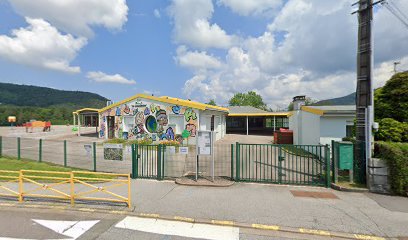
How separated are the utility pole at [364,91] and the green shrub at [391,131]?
1385 millimetres

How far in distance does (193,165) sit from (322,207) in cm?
606

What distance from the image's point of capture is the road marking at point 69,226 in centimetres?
471

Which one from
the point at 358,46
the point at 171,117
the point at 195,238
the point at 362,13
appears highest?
the point at 362,13

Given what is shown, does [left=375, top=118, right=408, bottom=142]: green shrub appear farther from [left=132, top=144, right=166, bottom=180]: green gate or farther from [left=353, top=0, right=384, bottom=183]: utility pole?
[left=132, top=144, right=166, bottom=180]: green gate

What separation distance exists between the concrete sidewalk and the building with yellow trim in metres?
11.0

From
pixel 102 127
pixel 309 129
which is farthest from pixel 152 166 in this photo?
pixel 102 127

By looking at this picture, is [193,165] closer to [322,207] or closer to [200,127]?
[322,207]

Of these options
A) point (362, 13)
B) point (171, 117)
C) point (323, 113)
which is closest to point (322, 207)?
point (362, 13)

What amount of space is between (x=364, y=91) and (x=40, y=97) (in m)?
207

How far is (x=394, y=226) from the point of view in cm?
497

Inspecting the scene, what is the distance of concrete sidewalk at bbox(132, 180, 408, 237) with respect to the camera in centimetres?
507

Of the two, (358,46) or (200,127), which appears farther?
(200,127)

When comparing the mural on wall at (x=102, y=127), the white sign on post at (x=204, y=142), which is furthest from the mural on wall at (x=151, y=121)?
the white sign on post at (x=204, y=142)

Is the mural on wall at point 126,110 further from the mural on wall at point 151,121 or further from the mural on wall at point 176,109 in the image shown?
the mural on wall at point 176,109
